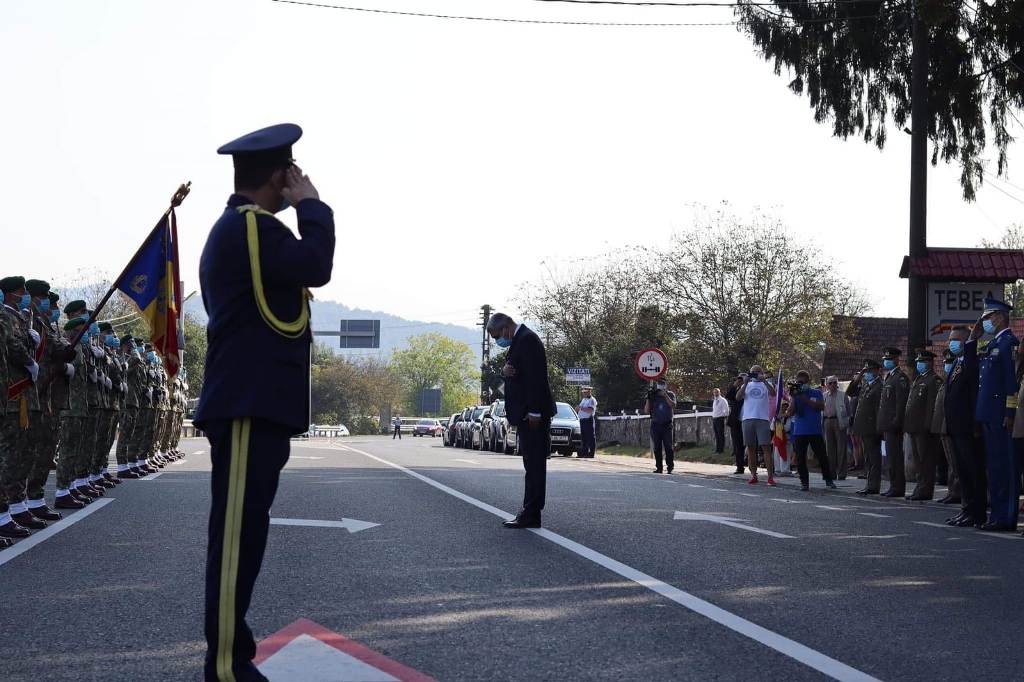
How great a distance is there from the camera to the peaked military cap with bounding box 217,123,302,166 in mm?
4523

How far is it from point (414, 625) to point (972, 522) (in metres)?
8.63

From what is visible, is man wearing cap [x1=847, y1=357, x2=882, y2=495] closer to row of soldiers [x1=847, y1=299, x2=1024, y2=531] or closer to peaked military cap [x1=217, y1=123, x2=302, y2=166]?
Result: row of soldiers [x1=847, y1=299, x2=1024, y2=531]

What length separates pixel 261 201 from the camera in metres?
4.65

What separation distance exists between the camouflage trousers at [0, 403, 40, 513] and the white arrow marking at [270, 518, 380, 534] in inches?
83.3

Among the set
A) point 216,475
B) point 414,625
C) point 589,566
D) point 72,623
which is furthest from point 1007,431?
point 216,475

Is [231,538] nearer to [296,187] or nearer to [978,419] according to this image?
[296,187]

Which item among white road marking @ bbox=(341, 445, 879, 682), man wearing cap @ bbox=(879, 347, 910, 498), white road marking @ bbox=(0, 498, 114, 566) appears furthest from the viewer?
man wearing cap @ bbox=(879, 347, 910, 498)

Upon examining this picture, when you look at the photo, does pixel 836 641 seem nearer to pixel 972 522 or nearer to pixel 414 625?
pixel 414 625

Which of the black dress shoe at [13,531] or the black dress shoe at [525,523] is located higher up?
the black dress shoe at [525,523]

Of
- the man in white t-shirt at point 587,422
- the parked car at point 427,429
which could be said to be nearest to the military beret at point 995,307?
the man in white t-shirt at point 587,422

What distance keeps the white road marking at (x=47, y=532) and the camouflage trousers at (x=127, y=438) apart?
16.3 feet

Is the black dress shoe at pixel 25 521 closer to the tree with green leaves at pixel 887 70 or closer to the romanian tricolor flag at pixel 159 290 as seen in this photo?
the romanian tricolor flag at pixel 159 290

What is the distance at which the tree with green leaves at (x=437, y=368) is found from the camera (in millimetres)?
177625

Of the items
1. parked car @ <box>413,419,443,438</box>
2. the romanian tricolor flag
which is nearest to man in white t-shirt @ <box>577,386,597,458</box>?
the romanian tricolor flag
